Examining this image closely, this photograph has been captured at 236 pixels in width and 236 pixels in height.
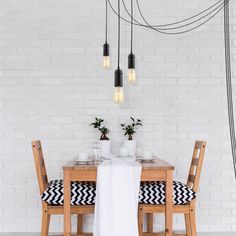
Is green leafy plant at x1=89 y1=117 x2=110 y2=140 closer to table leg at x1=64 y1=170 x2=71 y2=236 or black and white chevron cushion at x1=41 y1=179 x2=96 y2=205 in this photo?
black and white chevron cushion at x1=41 y1=179 x2=96 y2=205

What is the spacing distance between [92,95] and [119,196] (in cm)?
118

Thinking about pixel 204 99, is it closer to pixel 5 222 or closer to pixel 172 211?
pixel 172 211

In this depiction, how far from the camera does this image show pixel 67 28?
11.0ft

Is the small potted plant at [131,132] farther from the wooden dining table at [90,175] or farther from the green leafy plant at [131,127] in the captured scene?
the wooden dining table at [90,175]

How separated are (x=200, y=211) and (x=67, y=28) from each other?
200 centimetres

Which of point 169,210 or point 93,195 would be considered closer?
point 169,210

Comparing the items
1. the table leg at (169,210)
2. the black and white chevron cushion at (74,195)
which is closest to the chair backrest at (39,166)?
the black and white chevron cushion at (74,195)

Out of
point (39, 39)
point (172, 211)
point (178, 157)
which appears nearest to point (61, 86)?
point (39, 39)

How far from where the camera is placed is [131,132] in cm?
320

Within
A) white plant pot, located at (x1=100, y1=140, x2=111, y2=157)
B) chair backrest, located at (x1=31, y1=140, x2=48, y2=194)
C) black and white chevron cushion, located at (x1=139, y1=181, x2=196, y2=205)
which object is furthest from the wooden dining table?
white plant pot, located at (x1=100, y1=140, x2=111, y2=157)

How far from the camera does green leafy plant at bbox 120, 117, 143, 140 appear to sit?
10.5 ft

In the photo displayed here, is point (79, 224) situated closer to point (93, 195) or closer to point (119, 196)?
point (93, 195)

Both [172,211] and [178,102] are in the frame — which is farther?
[178,102]

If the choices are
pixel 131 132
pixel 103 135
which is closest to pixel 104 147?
pixel 103 135
